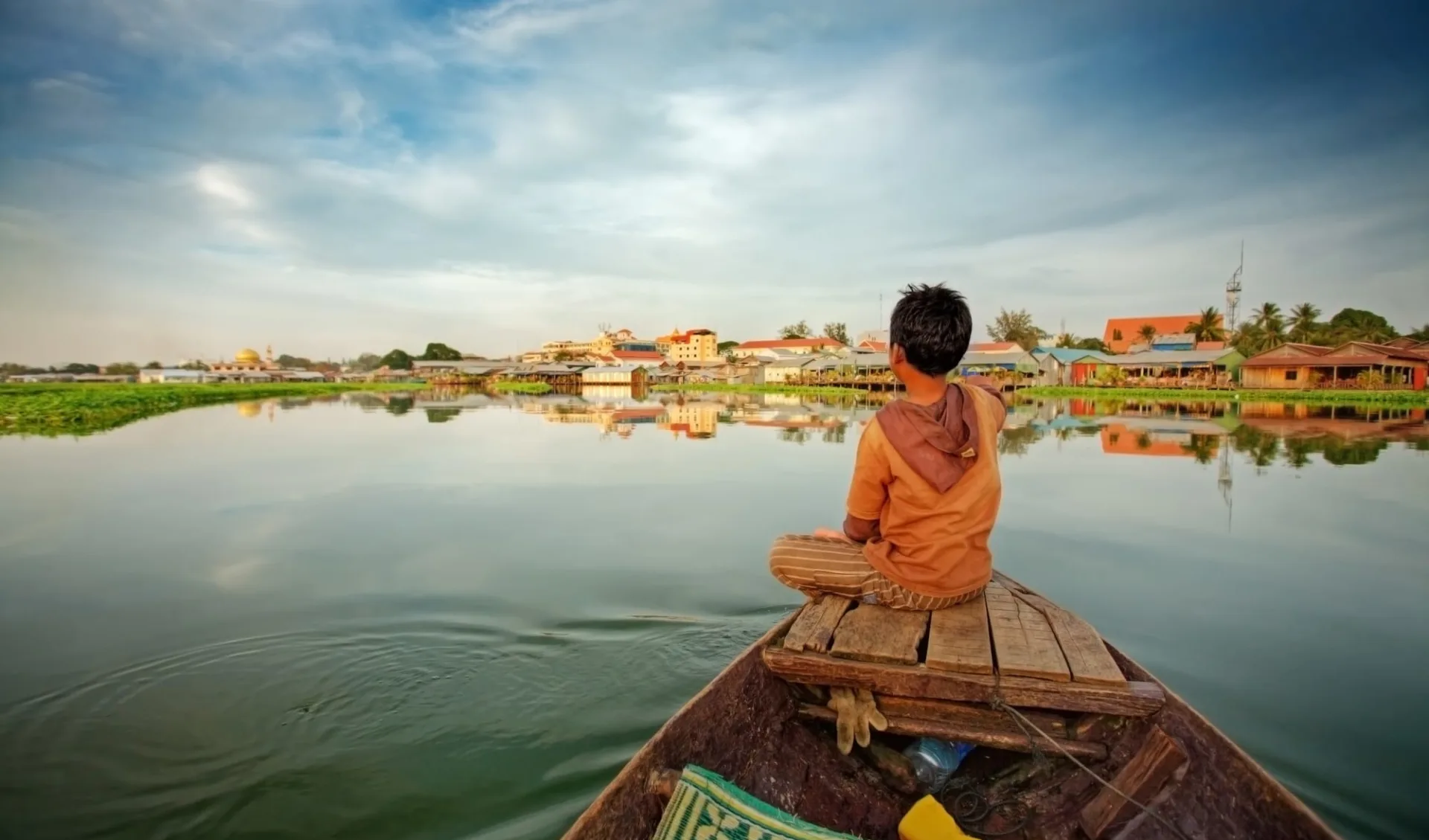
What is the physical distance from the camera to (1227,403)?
3052 centimetres

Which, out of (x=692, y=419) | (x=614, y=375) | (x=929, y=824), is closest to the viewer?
(x=929, y=824)

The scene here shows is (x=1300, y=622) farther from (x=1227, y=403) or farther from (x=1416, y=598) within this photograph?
(x=1227, y=403)

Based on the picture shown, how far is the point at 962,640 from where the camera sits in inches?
88.7

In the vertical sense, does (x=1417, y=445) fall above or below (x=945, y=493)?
below

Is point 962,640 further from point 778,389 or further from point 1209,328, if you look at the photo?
point 1209,328

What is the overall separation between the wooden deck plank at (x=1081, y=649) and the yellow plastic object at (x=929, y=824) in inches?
21.9

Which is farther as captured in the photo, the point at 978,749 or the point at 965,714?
the point at 978,749

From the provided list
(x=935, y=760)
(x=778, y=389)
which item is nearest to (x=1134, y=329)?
(x=778, y=389)

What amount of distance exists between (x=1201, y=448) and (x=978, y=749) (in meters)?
14.2

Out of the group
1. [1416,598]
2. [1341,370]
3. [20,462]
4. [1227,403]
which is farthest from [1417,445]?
[1341,370]

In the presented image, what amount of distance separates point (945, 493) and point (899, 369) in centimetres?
47

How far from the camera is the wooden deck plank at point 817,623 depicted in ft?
Answer: 7.27

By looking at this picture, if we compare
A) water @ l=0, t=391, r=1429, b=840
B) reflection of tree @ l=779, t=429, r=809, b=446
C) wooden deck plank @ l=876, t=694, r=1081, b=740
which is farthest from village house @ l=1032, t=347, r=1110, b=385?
wooden deck plank @ l=876, t=694, r=1081, b=740

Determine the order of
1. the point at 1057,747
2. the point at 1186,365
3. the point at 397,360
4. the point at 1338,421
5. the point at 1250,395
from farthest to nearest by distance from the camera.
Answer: the point at 397,360, the point at 1186,365, the point at 1250,395, the point at 1338,421, the point at 1057,747
